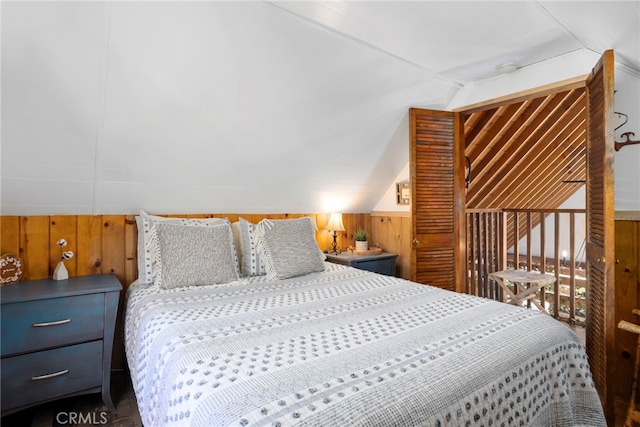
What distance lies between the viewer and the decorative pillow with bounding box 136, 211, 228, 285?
2.23 m

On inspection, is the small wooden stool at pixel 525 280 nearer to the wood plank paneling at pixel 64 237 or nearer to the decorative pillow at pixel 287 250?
the decorative pillow at pixel 287 250

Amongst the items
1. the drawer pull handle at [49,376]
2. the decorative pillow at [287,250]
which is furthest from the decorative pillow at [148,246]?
the drawer pull handle at [49,376]

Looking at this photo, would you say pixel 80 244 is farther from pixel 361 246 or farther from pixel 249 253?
pixel 361 246

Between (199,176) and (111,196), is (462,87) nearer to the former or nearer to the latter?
(199,176)

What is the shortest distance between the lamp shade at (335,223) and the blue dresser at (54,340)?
1896 millimetres

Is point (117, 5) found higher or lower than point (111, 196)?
higher

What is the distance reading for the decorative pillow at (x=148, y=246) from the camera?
2232 mm

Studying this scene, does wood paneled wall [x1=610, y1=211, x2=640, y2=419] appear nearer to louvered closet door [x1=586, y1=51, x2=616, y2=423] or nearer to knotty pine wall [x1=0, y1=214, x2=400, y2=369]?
louvered closet door [x1=586, y1=51, x2=616, y2=423]

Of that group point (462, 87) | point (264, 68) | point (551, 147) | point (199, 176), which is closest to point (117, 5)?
point (264, 68)

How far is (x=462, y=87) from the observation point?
2947mm

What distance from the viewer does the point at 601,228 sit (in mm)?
1936

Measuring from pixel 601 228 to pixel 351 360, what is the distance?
5.62 feet

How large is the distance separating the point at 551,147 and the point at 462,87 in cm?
188

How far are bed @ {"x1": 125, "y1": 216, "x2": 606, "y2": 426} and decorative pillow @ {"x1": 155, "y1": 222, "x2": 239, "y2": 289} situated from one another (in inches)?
4.4
